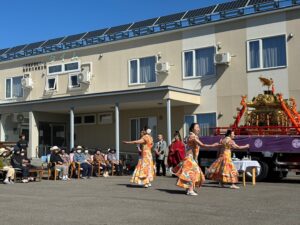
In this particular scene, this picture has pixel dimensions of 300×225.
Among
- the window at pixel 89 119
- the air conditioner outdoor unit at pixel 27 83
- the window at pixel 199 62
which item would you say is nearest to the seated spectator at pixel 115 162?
the window at pixel 199 62

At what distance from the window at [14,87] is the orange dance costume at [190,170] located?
20.5 m

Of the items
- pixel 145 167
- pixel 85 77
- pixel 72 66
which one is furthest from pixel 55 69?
pixel 145 167

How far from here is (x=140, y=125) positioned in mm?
25266

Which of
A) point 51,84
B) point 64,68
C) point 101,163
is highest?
point 64,68

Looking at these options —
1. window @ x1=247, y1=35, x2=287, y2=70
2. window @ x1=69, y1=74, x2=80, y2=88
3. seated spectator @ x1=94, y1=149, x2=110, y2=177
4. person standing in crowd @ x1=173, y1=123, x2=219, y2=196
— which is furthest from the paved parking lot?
window @ x1=69, y1=74, x2=80, y2=88

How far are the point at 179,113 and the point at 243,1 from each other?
19.9 feet

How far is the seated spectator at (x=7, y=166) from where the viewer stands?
15.9 meters

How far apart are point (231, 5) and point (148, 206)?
1535cm

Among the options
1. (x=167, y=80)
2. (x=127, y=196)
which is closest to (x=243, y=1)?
(x=167, y=80)

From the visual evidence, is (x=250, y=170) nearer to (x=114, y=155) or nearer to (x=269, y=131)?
(x=269, y=131)

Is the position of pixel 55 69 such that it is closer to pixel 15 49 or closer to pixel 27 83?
pixel 27 83

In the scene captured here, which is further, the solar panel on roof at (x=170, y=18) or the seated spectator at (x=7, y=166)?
the solar panel on roof at (x=170, y=18)

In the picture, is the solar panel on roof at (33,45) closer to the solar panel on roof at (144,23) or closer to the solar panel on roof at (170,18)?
the solar panel on roof at (144,23)

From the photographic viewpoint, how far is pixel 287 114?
16.7 metres
